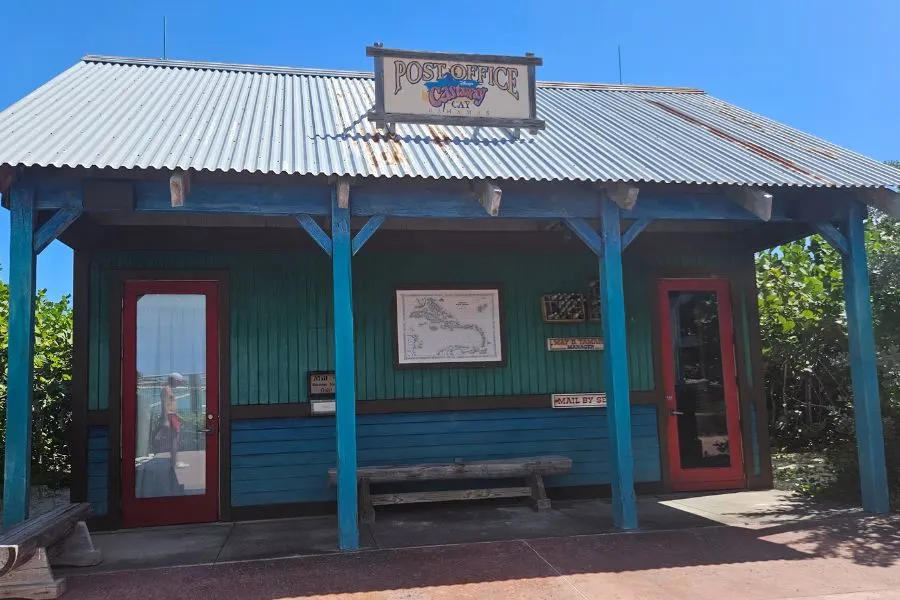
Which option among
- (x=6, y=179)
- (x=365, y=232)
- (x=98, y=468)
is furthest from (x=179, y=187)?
(x=98, y=468)

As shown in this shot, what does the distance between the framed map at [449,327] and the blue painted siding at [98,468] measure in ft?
9.67

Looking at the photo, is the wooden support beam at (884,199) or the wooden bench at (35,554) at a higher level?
the wooden support beam at (884,199)

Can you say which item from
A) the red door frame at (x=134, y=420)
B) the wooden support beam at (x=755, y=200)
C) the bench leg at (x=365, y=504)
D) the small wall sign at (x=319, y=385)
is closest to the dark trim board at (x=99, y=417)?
the red door frame at (x=134, y=420)

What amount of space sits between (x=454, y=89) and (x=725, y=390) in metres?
4.51

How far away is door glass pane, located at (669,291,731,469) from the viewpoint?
786cm

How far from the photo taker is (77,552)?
5238 mm

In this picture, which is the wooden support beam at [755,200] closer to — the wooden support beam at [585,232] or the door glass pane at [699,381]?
the wooden support beam at [585,232]

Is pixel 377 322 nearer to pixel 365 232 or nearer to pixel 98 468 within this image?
pixel 365 232

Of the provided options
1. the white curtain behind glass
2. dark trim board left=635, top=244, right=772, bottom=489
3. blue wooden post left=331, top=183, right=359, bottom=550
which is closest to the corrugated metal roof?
blue wooden post left=331, top=183, right=359, bottom=550

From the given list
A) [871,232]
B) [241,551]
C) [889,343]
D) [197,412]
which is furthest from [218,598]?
[871,232]

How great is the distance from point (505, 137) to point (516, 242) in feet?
3.95

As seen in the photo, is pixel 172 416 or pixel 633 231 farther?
pixel 172 416

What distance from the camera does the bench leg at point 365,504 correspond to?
6520 mm

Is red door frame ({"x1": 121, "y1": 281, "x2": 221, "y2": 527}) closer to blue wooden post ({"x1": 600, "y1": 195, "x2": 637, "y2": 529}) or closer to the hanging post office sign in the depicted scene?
the hanging post office sign
